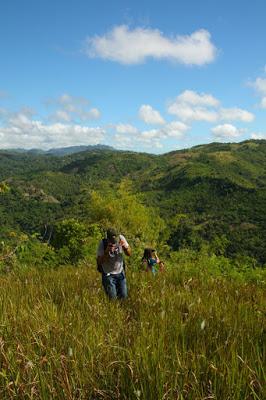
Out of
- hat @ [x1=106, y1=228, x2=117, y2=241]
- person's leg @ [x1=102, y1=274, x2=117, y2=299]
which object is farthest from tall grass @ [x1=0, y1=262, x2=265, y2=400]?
hat @ [x1=106, y1=228, x2=117, y2=241]

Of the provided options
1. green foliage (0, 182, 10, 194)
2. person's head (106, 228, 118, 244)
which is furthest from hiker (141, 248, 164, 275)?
green foliage (0, 182, 10, 194)

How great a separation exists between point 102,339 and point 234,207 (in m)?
160

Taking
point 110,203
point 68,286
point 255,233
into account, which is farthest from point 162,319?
point 255,233

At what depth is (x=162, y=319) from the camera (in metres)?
3.33

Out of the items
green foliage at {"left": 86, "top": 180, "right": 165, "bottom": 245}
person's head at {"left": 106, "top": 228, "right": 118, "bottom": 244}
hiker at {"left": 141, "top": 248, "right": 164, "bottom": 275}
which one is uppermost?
person's head at {"left": 106, "top": 228, "right": 118, "bottom": 244}

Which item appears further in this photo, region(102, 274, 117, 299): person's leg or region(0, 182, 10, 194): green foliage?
region(0, 182, 10, 194): green foliage

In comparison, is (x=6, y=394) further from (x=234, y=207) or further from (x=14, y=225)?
(x=14, y=225)

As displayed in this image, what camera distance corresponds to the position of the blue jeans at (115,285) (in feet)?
19.1

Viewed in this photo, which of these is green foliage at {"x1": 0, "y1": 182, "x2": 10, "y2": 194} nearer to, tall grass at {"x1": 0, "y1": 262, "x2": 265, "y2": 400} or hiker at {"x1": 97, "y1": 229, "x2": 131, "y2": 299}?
hiker at {"x1": 97, "y1": 229, "x2": 131, "y2": 299}

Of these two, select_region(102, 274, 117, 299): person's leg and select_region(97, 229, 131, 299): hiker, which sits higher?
select_region(97, 229, 131, 299): hiker

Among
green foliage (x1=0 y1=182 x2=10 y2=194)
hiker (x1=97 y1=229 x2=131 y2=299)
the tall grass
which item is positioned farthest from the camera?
green foliage (x1=0 y1=182 x2=10 y2=194)

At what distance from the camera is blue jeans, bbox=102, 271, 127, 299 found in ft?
19.1

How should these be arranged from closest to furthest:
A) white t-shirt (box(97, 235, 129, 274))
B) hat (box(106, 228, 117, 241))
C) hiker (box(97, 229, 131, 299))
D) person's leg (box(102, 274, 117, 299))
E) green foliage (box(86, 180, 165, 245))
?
person's leg (box(102, 274, 117, 299)) < hiker (box(97, 229, 131, 299)) < white t-shirt (box(97, 235, 129, 274)) < hat (box(106, 228, 117, 241)) < green foliage (box(86, 180, 165, 245))

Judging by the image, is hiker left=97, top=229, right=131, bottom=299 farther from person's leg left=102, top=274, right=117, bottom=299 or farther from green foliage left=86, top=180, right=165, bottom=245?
green foliage left=86, top=180, right=165, bottom=245
